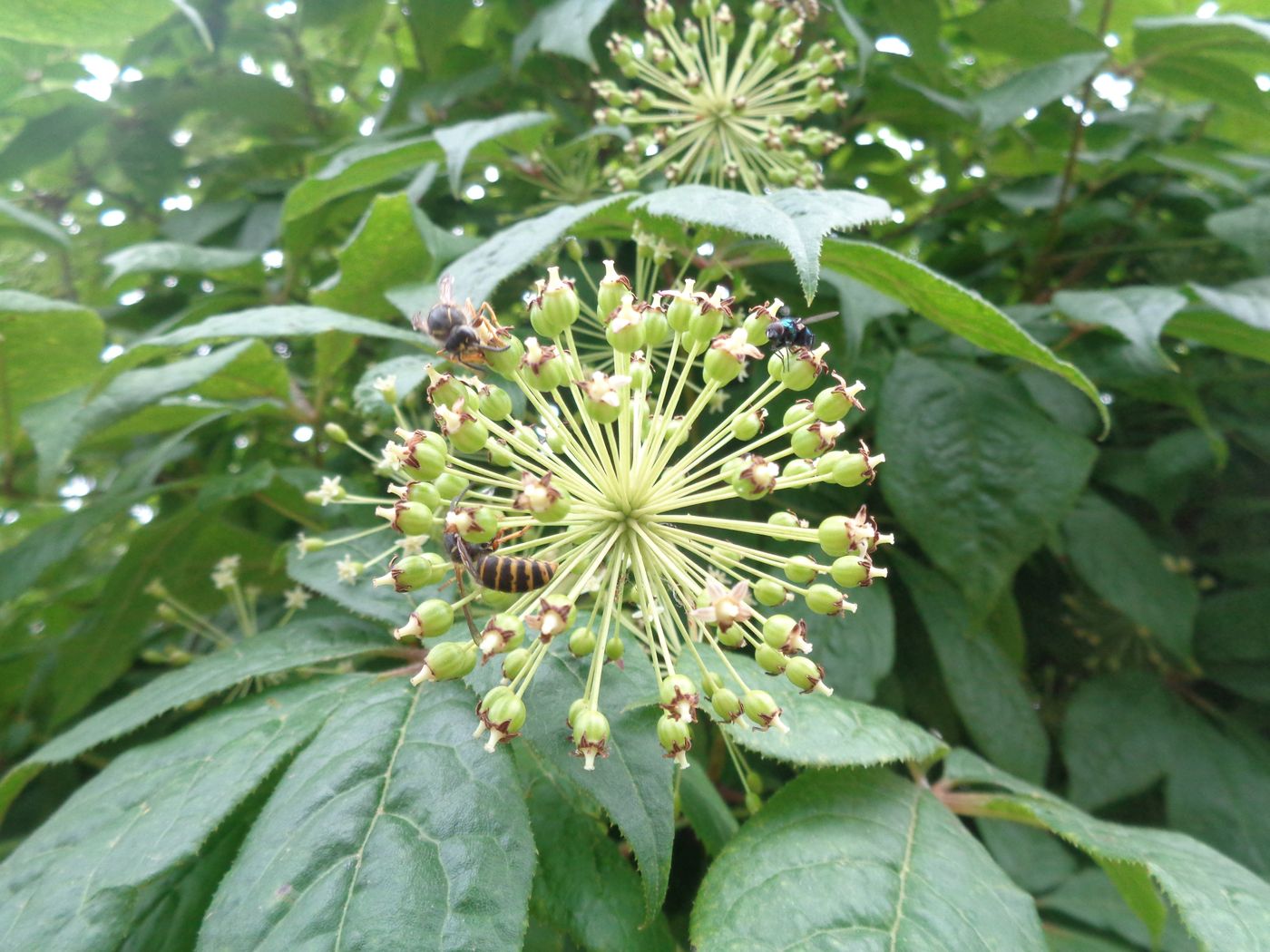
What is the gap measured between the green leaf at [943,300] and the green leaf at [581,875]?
1.10 m

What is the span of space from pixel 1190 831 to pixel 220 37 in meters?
4.50

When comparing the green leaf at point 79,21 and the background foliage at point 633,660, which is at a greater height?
the green leaf at point 79,21

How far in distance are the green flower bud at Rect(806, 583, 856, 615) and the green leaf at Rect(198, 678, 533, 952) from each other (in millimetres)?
539

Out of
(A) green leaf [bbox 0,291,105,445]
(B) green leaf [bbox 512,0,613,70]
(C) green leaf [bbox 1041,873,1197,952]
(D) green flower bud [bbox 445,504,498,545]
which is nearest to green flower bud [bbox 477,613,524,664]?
(D) green flower bud [bbox 445,504,498,545]

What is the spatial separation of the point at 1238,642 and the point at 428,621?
9.19 feet

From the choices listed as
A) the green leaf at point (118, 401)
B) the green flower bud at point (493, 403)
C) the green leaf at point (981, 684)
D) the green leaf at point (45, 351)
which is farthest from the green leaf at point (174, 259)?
the green leaf at point (981, 684)

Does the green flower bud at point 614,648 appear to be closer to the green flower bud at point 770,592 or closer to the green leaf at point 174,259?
the green flower bud at point 770,592

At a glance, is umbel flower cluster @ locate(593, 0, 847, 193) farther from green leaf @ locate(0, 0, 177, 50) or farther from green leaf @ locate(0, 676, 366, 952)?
green leaf @ locate(0, 676, 366, 952)

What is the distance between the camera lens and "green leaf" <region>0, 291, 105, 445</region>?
215 centimetres

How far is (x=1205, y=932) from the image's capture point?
1253 mm

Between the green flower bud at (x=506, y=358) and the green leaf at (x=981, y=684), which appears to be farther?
the green leaf at (x=981, y=684)

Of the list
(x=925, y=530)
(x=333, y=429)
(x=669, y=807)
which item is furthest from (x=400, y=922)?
(x=925, y=530)

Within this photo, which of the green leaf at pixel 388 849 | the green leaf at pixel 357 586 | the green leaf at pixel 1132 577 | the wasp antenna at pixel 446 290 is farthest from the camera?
the green leaf at pixel 1132 577

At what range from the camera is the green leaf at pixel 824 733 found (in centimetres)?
131
